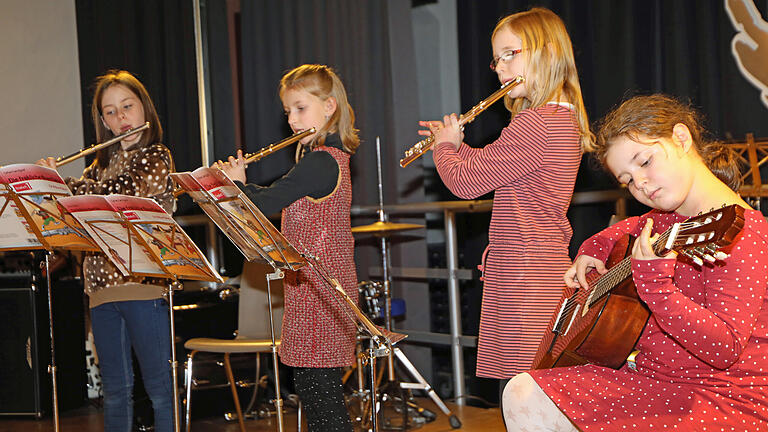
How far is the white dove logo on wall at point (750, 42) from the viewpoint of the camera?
3184mm

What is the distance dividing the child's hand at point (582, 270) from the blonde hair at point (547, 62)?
14.2 inches

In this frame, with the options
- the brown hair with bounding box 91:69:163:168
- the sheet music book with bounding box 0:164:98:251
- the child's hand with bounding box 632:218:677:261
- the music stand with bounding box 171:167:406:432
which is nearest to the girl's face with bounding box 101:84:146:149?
the brown hair with bounding box 91:69:163:168

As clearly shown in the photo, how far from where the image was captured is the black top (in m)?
2.12

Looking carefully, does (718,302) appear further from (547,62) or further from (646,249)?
(547,62)

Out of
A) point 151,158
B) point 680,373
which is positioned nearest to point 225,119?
point 151,158

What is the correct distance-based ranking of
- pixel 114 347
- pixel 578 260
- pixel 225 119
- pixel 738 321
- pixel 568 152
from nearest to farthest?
pixel 738 321
pixel 578 260
pixel 568 152
pixel 114 347
pixel 225 119

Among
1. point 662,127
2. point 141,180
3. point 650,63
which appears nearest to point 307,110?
point 141,180

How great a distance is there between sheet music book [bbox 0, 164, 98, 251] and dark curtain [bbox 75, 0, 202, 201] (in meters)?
2.25

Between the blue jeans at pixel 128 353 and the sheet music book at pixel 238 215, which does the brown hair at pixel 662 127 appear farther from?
the blue jeans at pixel 128 353

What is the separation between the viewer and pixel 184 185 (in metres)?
1.80

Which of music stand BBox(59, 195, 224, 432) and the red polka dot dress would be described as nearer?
the red polka dot dress

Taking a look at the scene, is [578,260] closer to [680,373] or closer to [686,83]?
[680,373]

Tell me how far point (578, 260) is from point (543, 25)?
0.60m

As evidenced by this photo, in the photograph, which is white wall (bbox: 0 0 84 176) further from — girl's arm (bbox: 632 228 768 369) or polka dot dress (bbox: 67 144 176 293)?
girl's arm (bbox: 632 228 768 369)
